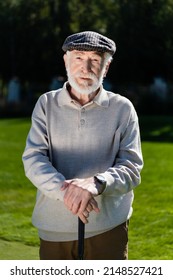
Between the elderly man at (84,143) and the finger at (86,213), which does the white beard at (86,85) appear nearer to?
the elderly man at (84,143)

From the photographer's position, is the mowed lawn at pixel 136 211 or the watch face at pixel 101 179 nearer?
the watch face at pixel 101 179

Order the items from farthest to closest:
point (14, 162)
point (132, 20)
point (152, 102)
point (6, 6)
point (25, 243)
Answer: point (6, 6) → point (152, 102) → point (132, 20) → point (14, 162) → point (25, 243)

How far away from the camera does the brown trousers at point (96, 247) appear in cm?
306

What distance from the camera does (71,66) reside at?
3045mm

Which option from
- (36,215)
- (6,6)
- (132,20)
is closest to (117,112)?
(36,215)

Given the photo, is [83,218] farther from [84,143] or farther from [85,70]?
[85,70]

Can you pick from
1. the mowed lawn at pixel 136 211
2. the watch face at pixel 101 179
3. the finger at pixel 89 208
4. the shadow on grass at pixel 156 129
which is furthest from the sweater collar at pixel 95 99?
the shadow on grass at pixel 156 129

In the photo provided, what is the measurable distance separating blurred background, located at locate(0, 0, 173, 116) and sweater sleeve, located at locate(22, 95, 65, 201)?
23575mm

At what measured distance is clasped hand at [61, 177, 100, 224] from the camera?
2.79 m

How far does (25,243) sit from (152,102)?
77.4ft

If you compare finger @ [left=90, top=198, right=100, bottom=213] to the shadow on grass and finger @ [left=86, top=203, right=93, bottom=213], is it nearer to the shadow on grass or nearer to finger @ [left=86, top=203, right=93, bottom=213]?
finger @ [left=86, top=203, right=93, bottom=213]

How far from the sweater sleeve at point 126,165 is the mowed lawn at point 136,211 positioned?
2.75 meters

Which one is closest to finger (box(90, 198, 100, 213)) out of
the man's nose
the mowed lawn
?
the man's nose
